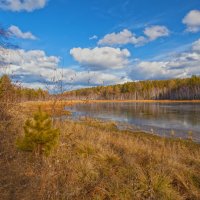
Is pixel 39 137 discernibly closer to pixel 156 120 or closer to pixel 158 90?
pixel 156 120

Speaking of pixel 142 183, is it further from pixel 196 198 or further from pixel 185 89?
pixel 185 89

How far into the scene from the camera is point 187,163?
28.6 feet

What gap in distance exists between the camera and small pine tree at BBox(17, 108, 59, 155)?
21.9ft

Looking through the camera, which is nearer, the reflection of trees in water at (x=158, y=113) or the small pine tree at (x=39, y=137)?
the small pine tree at (x=39, y=137)

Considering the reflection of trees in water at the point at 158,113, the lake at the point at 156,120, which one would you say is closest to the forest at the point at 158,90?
the reflection of trees in water at the point at 158,113

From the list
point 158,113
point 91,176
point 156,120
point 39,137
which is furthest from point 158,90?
point 39,137

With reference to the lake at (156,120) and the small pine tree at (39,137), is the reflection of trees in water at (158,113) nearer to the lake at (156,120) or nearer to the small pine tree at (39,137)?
the lake at (156,120)

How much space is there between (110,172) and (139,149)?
327 cm

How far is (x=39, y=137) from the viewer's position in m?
6.68

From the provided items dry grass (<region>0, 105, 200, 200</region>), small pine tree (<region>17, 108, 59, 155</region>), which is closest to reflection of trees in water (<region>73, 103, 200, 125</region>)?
dry grass (<region>0, 105, 200, 200</region>)

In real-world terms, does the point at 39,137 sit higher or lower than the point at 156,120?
higher

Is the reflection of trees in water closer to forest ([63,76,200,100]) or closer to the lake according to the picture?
the lake

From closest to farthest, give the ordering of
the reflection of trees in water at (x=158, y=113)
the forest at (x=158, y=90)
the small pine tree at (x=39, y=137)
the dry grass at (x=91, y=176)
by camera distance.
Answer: the dry grass at (x=91, y=176), the small pine tree at (x=39, y=137), the reflection of trees in water at (x=158, y=113), the forest at (x=158, y=90)

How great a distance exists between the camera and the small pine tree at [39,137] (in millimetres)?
6672
